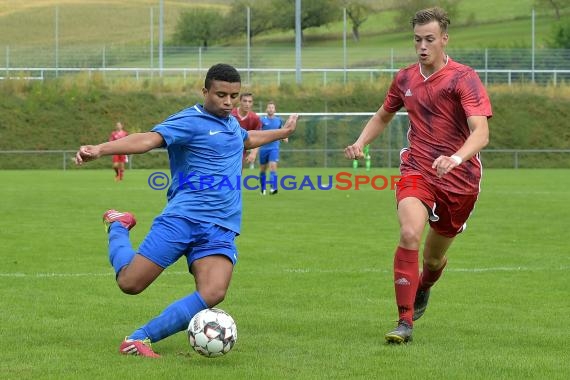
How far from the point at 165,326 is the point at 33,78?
139 feet

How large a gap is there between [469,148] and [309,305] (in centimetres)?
237

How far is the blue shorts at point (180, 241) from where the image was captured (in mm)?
6980

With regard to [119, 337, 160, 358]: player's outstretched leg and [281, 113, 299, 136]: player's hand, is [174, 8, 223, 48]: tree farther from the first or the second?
[119, 337, 160, 358]: player's outstretched leg

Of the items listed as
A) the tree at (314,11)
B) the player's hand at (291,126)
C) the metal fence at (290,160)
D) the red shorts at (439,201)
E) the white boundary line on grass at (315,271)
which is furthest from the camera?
the tree at (314,11)

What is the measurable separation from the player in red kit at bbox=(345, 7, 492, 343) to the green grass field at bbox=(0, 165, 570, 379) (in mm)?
649

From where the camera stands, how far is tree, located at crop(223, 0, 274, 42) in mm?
67375

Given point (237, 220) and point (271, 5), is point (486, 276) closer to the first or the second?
point (237, 220)

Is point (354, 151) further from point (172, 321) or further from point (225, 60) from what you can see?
point (225, 60)

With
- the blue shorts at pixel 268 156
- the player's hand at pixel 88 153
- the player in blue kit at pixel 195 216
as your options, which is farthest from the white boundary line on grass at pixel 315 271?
the blue shorts at pixel 268 156

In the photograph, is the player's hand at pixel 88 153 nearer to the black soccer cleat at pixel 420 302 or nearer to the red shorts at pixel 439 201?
the red shorts at pixel 439 201

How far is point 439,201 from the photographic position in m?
7.77

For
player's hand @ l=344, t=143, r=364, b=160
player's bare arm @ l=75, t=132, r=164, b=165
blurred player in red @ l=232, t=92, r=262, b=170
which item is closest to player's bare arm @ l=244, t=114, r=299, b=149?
player's hand @ l=344, t=143, r=364, b=160

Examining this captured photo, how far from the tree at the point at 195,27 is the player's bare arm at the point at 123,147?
6388 cm

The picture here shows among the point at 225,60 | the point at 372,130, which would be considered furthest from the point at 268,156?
the point at 225,60
